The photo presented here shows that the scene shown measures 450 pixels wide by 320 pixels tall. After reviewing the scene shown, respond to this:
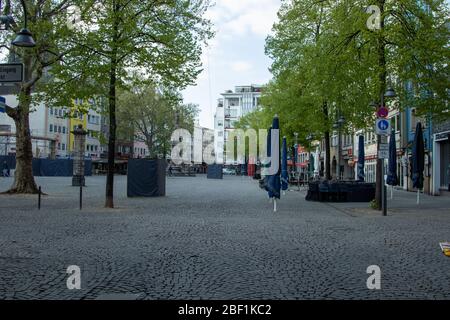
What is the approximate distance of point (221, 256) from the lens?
876 cm

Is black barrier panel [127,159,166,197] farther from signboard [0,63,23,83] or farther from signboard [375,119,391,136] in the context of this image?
signboard [0,63,23,83]

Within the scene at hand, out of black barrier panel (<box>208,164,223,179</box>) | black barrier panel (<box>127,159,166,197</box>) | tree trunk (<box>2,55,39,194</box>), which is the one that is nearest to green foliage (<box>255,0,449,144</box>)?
black barrier panel (<box>127,159,166,197</box>)

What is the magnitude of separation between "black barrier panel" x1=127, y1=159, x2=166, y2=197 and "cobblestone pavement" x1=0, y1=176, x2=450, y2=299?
33.4 feet

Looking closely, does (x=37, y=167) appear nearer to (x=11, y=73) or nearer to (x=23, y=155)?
(x=23, y=155)

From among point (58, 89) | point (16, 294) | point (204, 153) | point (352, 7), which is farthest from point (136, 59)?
point (204, 153)

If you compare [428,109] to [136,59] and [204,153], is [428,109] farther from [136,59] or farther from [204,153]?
[204,153]

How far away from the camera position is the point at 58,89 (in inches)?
768

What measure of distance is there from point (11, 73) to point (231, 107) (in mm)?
158087

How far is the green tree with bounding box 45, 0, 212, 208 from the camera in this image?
17703mm

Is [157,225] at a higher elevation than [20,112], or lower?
lower

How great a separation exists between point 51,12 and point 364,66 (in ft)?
45.3

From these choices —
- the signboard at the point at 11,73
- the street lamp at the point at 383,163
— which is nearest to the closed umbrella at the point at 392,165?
the street lamp at the point at 383,163
